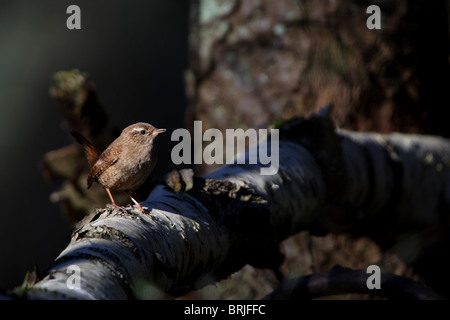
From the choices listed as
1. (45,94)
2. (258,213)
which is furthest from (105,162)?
(45,94)

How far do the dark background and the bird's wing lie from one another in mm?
3870

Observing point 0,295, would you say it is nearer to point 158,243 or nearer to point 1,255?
point 158,243

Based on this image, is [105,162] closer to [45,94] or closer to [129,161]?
[129,161]

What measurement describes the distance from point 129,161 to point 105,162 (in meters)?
0.12

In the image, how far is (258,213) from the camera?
2109mm

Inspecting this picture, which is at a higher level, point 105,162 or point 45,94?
point 45,94

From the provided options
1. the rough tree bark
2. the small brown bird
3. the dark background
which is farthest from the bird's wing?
the dark background

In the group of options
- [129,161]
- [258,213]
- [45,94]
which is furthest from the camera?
[45,94]

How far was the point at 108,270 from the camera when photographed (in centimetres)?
137

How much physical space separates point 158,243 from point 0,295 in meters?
0.59

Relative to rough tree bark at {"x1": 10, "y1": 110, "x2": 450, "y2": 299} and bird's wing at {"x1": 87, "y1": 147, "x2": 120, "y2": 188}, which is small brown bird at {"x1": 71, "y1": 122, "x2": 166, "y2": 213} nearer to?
bird's wing at {"x1": 87, "y1": 147, "x2": 120, "y2": 188}

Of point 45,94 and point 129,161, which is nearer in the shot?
point 129,161

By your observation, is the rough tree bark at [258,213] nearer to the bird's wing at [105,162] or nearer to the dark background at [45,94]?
the bird's wing at [105,162]

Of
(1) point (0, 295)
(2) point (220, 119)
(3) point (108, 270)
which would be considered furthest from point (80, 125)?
(1) point (0, 295)
